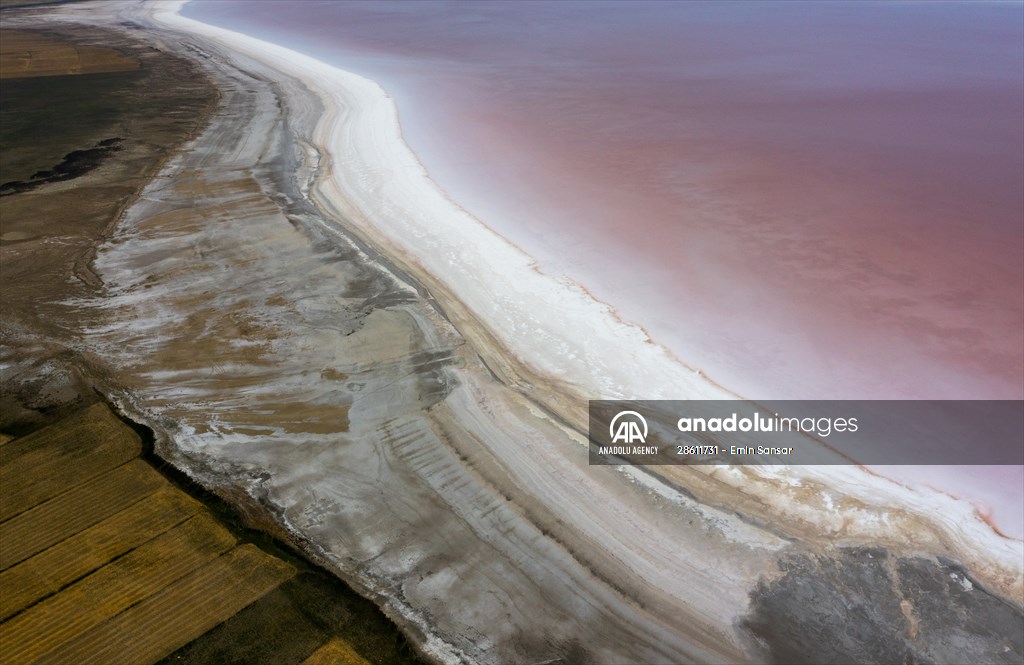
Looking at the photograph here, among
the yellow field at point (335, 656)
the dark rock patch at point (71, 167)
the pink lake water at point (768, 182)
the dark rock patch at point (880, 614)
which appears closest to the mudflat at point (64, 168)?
the dark rock patch at point (71, 167)

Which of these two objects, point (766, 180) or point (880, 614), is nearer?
point (880, 614)

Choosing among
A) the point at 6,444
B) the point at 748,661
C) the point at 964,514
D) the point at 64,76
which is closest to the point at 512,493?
the point at 748,661

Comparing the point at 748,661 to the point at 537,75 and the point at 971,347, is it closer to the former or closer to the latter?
the point at 971,347

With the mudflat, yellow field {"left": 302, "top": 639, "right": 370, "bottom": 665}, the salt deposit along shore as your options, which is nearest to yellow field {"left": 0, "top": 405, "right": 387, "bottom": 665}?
yellow field {"left": 302, "top": 639, "right": 370, "bottom": 665}

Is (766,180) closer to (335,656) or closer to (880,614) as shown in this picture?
(880,614)
